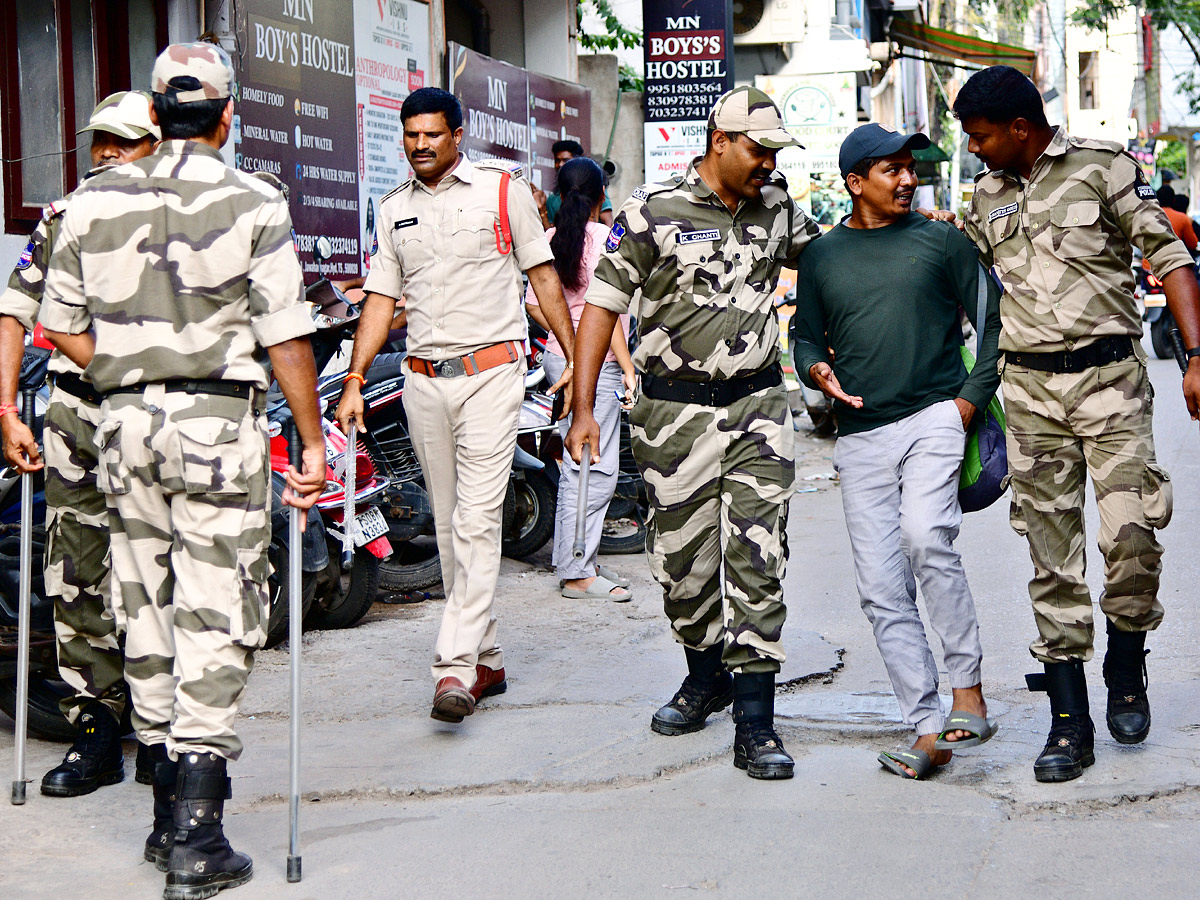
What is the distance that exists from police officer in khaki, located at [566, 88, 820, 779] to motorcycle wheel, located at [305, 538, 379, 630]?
6.87ft

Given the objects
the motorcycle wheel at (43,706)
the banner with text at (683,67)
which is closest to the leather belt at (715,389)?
the motorcycle wheel at (43,706)

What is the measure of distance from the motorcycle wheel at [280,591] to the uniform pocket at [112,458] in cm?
198

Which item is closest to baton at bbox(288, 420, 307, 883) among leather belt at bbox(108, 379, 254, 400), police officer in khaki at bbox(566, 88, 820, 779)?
leather belt at bbox(108, 379, 254, 400)

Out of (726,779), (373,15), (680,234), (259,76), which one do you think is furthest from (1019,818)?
(373,15)

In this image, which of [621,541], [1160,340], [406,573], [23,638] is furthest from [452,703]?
[1160,340]

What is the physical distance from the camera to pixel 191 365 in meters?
3.59

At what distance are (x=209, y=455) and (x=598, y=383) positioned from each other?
3.72 meters

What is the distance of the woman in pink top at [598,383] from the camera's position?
720cm

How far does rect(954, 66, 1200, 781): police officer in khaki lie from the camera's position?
4.37m

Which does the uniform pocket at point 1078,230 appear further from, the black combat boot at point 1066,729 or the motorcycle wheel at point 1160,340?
the motorcycle wheel at point 1160,340

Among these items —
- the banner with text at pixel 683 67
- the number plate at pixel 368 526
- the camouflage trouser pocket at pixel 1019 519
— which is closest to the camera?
the camouflage trouser pocket at pixel 1019 519

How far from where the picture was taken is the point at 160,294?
3594 millimetres

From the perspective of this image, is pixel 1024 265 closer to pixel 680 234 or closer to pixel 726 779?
pixel 680 234

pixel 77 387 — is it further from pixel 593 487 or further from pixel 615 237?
pixel 593 487
